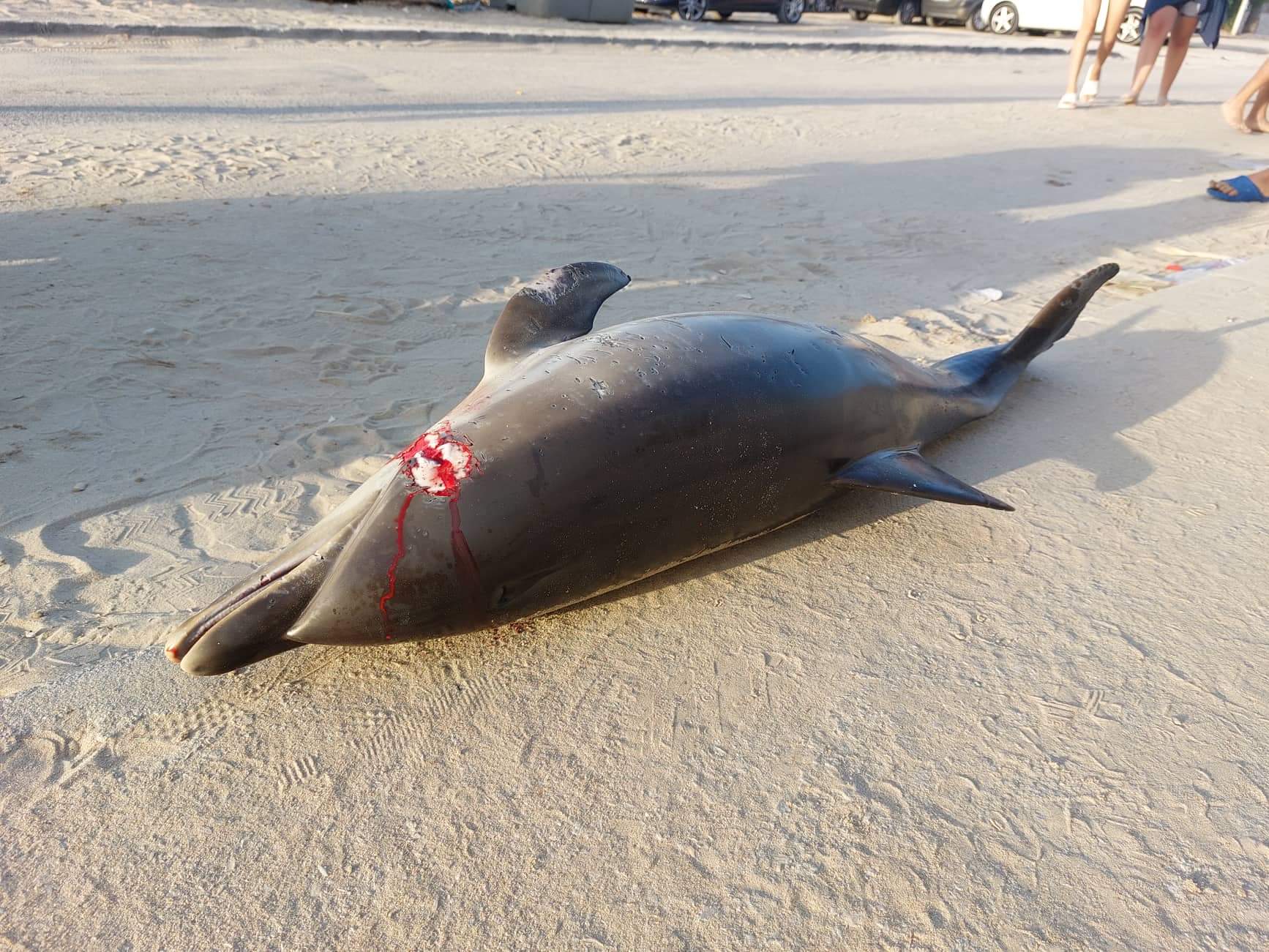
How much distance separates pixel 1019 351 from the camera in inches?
172

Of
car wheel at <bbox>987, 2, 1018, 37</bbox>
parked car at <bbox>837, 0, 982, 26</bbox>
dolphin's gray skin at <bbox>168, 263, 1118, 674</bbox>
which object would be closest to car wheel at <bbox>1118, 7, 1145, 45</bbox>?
car wheel at <bbox>987, 2, 1018, 37</bbox>

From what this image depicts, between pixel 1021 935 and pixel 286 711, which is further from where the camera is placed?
pixel 286 711

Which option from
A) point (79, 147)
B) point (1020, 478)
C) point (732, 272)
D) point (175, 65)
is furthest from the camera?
point (175, 65)

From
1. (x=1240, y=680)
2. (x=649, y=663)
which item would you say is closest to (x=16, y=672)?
(x=649, y=663)

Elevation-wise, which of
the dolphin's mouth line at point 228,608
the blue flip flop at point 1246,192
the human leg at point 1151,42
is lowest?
the blue flip flop at point 1246,192

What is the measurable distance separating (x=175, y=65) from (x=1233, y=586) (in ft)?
39.8

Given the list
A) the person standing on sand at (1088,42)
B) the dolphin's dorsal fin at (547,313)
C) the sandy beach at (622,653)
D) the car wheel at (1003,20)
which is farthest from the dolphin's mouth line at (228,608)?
the car wheel at (1003,20)

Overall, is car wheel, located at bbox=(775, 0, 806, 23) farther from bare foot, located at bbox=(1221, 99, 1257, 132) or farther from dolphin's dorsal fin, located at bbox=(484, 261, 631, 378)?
dolphin's dorsal fin, located at bbox=(484, 261, 631, 378)

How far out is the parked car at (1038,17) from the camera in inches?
950

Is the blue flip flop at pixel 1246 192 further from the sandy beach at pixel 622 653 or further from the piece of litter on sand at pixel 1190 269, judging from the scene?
the sandy beach at pixel 622 653

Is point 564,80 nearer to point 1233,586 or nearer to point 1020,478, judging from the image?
point 1020,478

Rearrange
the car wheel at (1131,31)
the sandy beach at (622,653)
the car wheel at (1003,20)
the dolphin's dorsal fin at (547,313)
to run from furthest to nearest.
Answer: the car wheel at (1003,20) < the car wheel at (1131,31) < the dolphin's dorsal fin at (547,313) < the sandy beach at (622,653)

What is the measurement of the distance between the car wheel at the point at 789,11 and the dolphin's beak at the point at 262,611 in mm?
23628

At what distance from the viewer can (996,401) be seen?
4.14m
